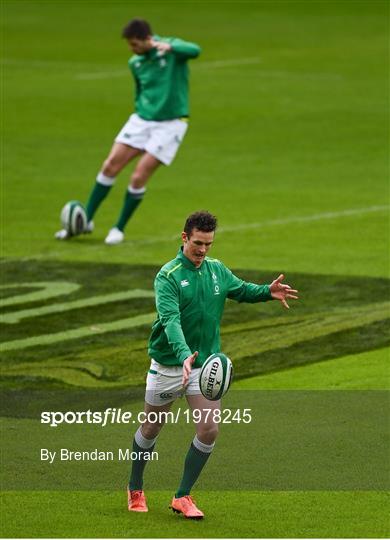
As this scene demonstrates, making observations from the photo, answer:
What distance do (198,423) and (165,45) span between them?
10487 millimetres

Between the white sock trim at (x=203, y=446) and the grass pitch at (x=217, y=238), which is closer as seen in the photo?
the white sock trim at (x=203, y=446)

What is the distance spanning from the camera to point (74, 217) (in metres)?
20.1

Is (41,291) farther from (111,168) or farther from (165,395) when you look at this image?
(165,395)

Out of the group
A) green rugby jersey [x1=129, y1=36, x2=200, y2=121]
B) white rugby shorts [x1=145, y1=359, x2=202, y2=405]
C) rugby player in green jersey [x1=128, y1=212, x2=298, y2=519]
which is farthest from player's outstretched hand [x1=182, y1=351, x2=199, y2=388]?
green rugby jersey [x1=129, y1=36, x2=200, y2=121]

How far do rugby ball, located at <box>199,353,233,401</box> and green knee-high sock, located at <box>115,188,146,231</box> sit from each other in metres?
10.9

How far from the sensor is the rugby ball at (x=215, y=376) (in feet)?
30.8

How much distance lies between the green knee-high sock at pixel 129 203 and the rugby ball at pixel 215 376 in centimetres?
1086

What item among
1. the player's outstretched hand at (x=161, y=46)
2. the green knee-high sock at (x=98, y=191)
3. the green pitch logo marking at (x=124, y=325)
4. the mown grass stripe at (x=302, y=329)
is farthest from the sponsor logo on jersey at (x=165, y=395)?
the green knee-high sock at (x=98, y=191)

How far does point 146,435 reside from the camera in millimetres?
10055

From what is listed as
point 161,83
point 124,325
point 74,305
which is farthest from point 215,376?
point 161,83

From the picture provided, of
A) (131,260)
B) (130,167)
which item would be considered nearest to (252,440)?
(131,260)

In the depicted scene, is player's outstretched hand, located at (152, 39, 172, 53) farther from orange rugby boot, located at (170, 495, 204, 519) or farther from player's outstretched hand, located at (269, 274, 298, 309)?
orange rugby boot, located at (170, 495, 204, 519)

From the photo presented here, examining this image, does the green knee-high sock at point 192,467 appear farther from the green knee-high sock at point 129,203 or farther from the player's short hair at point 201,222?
the green knee-high sock at point 129,203

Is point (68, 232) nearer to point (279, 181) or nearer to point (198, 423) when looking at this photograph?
point (279, 181)
